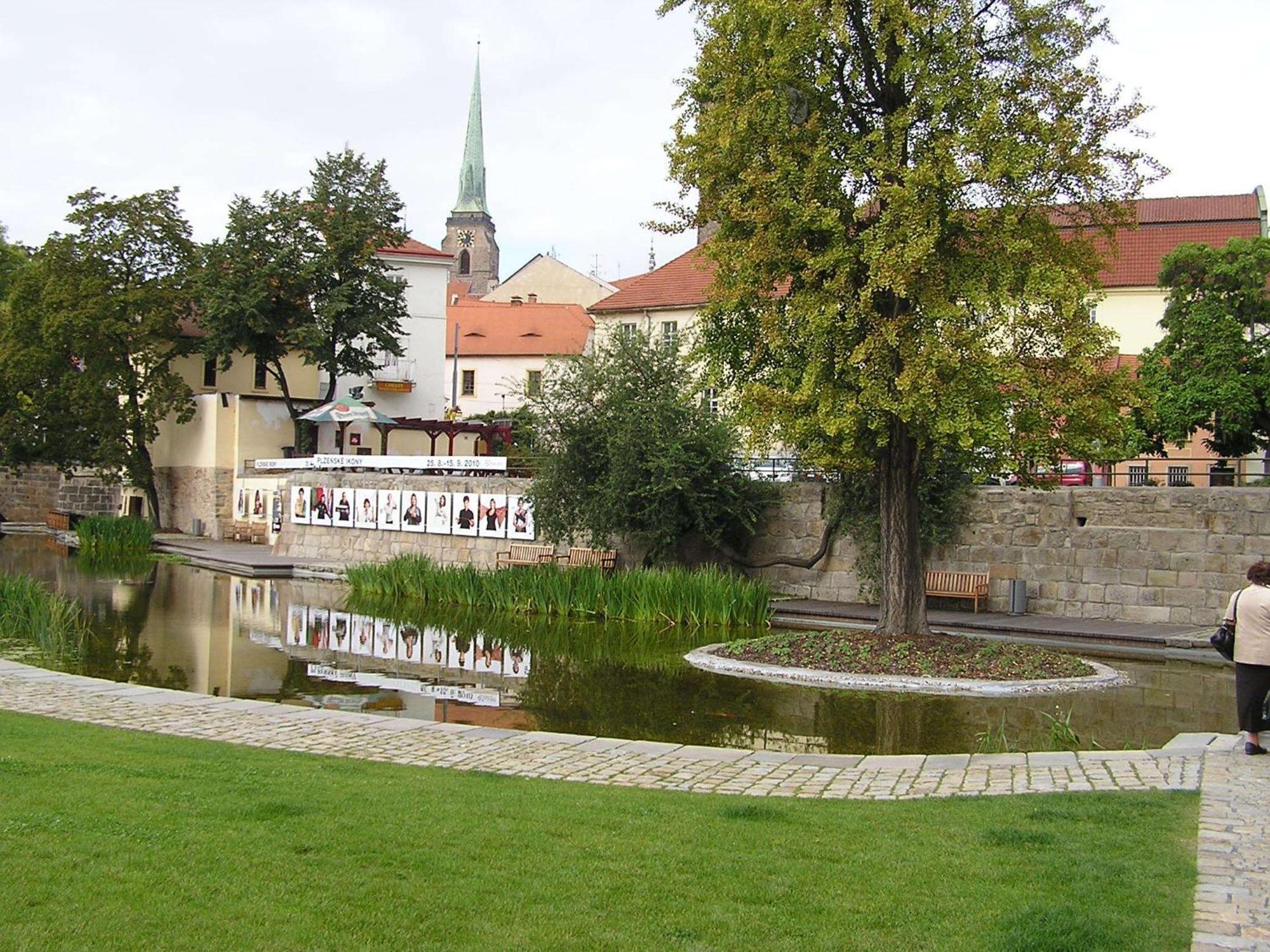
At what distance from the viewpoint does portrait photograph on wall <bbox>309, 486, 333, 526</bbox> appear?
36219 millimetres

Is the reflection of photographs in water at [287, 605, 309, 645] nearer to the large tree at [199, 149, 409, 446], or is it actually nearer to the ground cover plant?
the ground cover plant

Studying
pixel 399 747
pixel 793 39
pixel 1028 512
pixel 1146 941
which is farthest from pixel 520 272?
pixel 1146 941

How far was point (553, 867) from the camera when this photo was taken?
5.64m

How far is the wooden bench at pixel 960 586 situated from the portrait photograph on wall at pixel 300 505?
69.3 ft

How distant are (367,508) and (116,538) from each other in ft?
35.9

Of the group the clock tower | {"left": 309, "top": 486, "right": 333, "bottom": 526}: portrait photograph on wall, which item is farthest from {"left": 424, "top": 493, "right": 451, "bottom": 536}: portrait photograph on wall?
the clock tower

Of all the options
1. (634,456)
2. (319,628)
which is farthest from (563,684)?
(634,456)

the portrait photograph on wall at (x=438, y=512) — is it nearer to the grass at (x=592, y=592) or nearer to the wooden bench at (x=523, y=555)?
the wooden bench at (x=523, y=555)

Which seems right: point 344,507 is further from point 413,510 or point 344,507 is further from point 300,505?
point 413,510

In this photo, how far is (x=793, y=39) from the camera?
15383mm

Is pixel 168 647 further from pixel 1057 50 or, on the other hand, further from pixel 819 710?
pixel 1057 50

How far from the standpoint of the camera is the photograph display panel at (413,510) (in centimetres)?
3309

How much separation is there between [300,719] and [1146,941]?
8.39 m

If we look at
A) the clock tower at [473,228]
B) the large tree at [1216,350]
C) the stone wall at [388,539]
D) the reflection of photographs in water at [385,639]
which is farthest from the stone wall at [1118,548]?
the clock tower at [473,228]
